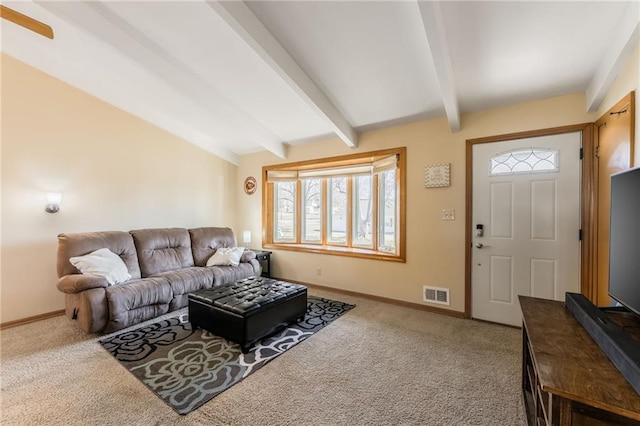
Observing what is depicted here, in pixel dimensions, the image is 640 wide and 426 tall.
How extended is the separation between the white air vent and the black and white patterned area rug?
1.23m

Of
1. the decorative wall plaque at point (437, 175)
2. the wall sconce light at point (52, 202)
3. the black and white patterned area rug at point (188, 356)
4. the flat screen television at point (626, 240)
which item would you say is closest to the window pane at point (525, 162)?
the decorative wall plaque at point (437, 175)

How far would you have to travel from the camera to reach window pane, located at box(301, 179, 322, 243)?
4.63m

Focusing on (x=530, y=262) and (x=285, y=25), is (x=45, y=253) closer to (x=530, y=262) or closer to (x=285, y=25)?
(x=285, y=25)

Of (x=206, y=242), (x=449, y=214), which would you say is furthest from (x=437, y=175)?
(x=206, y=242)

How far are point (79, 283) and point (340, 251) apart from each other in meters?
3.01

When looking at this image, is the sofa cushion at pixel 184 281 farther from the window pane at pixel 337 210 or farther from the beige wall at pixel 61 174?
the window pane at pixel 337 210

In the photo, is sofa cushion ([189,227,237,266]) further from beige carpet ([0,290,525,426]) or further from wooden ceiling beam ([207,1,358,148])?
wooden ceiling beam ([207,1,358,148])

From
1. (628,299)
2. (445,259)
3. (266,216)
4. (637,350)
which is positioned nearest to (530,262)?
(445,259)

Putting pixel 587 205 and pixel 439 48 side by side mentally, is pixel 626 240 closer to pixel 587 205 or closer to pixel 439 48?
pixel 587 205

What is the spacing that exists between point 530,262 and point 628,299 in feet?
5.37

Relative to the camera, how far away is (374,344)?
2.52m

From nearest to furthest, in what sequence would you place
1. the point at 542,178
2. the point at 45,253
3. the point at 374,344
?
the point at 374,344
the point at 542,178
the point at 45,253

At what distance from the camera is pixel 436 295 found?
3.29m

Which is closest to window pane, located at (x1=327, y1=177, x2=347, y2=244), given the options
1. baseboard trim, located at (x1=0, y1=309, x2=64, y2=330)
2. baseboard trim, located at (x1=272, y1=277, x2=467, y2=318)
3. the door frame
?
baseboard trim, located at (x1=272, y1=277, x2=467, y2=318)
